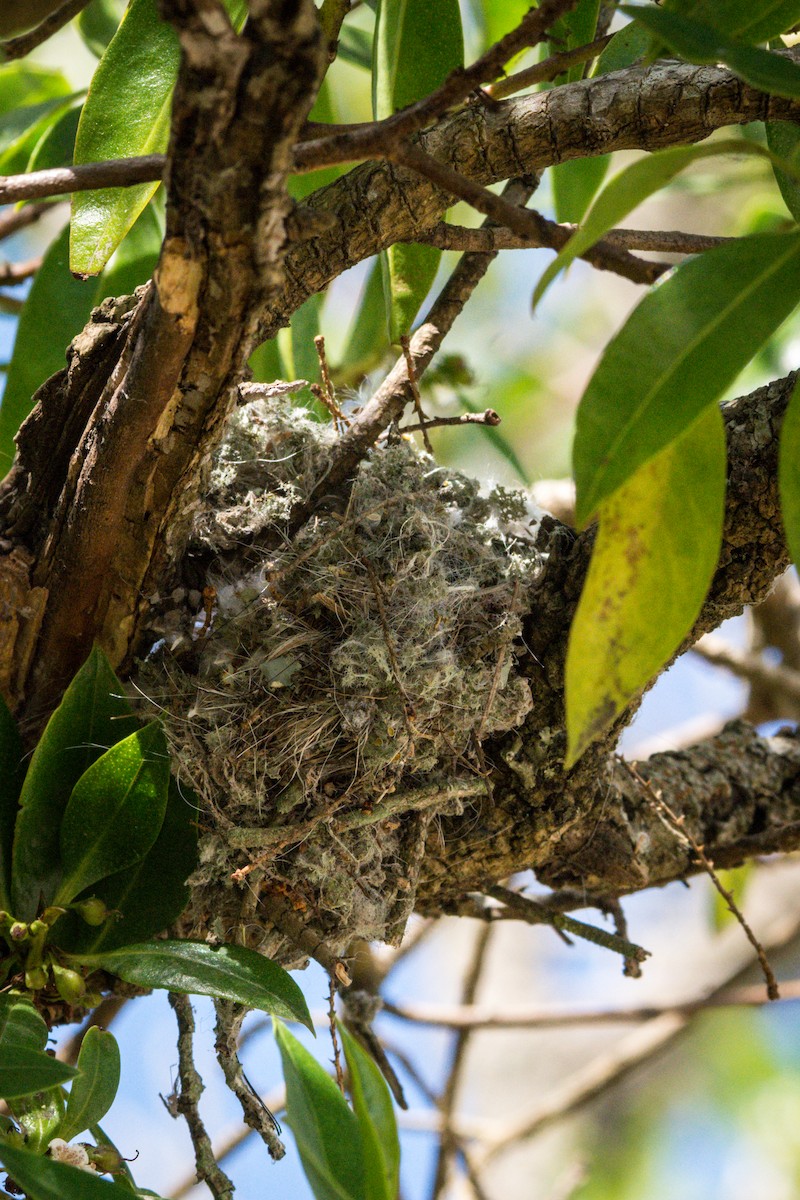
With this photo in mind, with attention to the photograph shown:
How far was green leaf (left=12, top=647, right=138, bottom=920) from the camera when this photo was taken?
98 centimetres

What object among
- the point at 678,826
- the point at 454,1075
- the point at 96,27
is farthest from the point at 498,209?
the point at 454,1075

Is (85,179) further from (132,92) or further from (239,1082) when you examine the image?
(239,1082)

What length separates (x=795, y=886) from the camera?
13.9 ft

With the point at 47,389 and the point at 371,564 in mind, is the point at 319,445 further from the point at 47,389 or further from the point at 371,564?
the point at 47,389

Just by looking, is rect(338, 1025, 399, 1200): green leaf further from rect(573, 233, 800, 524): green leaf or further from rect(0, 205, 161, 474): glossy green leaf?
rect(0, 205, 161, 474): glossy green leaf

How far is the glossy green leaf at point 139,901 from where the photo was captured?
1.02 m

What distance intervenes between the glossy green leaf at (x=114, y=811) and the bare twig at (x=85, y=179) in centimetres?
46

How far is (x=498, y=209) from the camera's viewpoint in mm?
655

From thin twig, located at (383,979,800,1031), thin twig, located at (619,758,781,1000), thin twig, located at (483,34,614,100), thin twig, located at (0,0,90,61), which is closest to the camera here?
thin twig, located at (483,34,614,100)

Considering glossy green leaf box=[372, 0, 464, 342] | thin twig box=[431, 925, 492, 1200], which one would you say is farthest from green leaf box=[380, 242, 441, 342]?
thin twig box=[431, 925, 492, 1200]

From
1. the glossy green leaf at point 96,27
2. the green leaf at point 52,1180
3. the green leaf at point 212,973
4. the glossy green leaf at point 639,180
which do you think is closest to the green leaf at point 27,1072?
the green leaf at point 52,1180

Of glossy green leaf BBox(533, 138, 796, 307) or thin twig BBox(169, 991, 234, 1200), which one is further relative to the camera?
thin twig BBox(169, 991, 234, 1200)

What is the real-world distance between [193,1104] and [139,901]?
225 mm

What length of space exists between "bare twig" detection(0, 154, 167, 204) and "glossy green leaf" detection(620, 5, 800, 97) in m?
0.34
